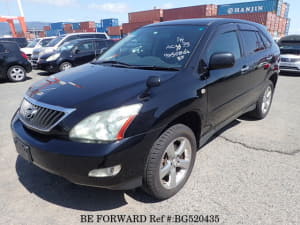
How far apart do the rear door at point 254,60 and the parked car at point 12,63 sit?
28.5 ft

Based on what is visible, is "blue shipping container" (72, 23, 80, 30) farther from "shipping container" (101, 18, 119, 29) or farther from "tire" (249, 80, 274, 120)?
"tire" (249, 80, 274, 120)

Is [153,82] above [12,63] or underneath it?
above

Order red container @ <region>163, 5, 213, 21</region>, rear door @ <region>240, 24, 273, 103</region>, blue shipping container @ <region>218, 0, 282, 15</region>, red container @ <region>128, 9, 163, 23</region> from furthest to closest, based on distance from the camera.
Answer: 1. red container @ <region>128, 9, 163, 23</region>
2. red container @ <region>163, 5, 213, 21</region>
3. blue shipping container @ <region>218, 0, 282, 15</region>
4. rear door @ <region>240, 24, 273, 103</region>

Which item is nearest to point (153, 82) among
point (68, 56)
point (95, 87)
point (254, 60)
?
point (95, 87)

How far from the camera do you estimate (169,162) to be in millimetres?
→ 2246

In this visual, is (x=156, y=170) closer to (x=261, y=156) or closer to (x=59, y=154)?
(x=59, y=154)

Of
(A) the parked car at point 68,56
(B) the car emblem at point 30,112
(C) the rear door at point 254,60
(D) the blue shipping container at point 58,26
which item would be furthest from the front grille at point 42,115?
(D) the blue shipping container at point 58,26

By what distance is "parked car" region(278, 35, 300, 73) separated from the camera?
9477mm

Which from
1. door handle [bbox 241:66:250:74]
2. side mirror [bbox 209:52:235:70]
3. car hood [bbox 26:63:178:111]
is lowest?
door handle [bbox 241:66:250:74]

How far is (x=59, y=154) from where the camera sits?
5.88 ft

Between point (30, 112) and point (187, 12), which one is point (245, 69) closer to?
point (30, 112)

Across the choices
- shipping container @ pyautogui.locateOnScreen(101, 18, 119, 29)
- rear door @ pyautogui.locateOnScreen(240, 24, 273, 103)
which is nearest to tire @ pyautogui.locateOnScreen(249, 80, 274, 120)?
rear door @ pyautogui.locateOnScreen(240, 24, 273, 103)

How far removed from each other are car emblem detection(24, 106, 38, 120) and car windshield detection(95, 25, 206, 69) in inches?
45.9

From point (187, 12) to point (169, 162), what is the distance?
3538 cm
